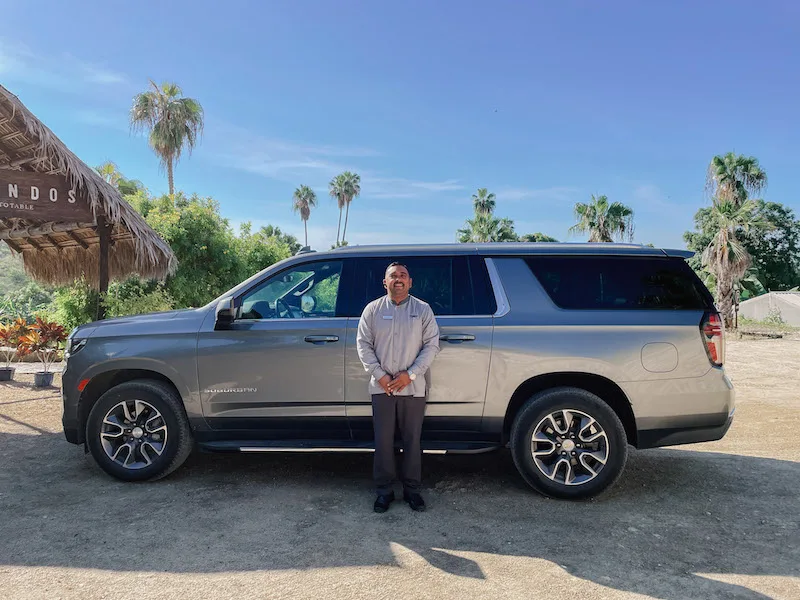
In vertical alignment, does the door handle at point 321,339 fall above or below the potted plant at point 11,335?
above

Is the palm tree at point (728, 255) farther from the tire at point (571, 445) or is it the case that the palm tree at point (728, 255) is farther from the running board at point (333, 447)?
the running board at point (333, 447)

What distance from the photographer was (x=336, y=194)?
70.4 metres

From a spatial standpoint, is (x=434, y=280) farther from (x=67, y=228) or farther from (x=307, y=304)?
(x=67, y=228)

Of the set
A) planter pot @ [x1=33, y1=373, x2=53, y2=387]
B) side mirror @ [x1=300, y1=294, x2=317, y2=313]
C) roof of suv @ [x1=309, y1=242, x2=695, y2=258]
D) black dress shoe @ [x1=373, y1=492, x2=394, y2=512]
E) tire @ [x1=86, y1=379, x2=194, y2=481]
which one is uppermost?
roof of suv @ [x1=309, y1=242, x2=695, y2=258]

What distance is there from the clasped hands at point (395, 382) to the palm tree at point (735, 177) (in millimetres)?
29003

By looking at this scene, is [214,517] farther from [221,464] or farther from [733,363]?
[733,363]

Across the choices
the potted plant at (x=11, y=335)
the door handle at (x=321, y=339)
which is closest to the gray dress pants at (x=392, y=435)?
the door handle at (x=321, y=339)

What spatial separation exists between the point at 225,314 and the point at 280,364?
1.89ft

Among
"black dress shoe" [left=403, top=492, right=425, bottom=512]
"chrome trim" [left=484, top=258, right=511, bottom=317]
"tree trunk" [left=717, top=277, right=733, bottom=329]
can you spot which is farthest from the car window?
"tree trunk" [left=717, top=277, right=733, bottom=329]

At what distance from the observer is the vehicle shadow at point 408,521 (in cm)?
338

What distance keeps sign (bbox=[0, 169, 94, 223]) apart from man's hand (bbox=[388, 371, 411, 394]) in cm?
695

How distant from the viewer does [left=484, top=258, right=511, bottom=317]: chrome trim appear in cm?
444

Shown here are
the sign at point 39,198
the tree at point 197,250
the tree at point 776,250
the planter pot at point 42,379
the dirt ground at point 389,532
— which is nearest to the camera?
the dirt ground at point 389,532

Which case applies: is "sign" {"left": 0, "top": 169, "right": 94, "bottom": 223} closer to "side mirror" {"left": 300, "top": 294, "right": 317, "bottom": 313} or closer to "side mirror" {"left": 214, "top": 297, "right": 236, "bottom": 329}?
"side mirror" {"left": 214, "top": 297, "right": 236, "bottom": 329}
